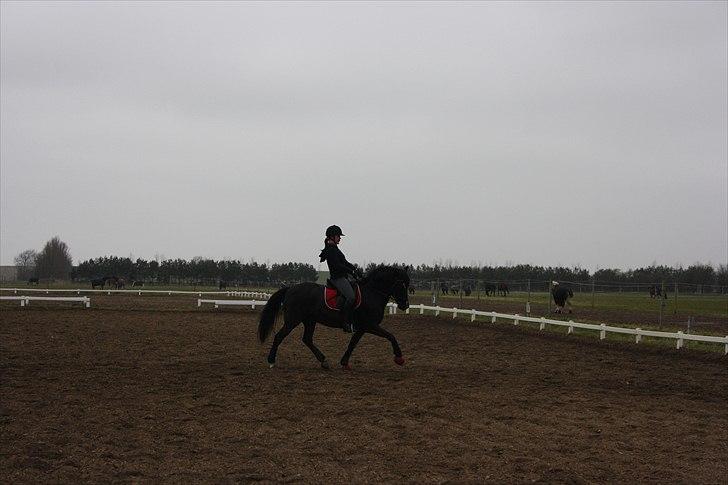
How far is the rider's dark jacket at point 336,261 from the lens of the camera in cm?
1309

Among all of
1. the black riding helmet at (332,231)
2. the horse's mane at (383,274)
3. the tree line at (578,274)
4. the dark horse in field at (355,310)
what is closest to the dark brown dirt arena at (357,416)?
the dark horse in field at (355,310)

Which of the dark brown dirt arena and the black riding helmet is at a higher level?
the black riding helmet

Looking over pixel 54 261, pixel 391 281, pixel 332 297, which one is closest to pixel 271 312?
pixel 332 297

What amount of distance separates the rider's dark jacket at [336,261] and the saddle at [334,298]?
26 cm

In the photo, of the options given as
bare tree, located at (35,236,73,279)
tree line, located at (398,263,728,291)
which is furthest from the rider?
bare tree, located at (35,236,73,279)

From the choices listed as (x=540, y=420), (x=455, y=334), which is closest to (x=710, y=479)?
(x=540, y=420)

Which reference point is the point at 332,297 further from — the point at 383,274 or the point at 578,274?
the point at 578,274

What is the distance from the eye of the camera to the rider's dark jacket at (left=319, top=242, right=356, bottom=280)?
42.9ft

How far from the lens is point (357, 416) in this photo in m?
8.98

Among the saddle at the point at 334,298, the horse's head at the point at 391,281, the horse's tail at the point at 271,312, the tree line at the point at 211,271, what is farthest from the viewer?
the tree line at the point at 211,271

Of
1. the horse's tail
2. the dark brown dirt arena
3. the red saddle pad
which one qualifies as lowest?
the dark brown dirt arena

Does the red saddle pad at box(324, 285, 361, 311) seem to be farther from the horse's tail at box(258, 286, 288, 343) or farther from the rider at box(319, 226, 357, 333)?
the horse's tail at box(258, 286, 288, 343)

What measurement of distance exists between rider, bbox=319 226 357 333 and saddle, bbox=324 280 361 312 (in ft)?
0.30

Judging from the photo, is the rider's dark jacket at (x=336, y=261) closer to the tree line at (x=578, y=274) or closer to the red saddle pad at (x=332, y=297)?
the red saddle pad at (x=332, y=297)
